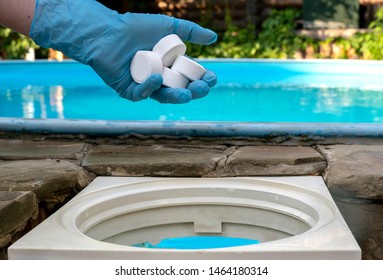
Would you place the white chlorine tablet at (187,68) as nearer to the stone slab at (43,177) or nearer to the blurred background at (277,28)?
the stone slab at (43,177)

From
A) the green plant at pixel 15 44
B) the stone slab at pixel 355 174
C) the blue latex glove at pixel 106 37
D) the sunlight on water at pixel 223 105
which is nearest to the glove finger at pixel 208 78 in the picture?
the blue latex glove at pixel 106 37

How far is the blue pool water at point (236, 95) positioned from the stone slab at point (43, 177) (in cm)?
180

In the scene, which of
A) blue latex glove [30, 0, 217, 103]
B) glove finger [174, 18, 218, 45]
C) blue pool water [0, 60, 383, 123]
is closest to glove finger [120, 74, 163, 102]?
blue latex glove [30, 0, 217, 103]

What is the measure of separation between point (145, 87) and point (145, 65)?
75 millimetres

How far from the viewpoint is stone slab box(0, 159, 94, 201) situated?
159 centimetres

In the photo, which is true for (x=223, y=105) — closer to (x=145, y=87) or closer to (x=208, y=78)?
(x=208, y=78)

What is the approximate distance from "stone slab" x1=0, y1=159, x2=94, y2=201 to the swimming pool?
0.29m

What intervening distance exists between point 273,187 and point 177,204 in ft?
0.84

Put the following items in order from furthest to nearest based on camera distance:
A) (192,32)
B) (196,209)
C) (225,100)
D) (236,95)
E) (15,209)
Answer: (236,95) → (225,100) → (192,32) → (196,209) → (15,209)

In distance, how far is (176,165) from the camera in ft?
5.82

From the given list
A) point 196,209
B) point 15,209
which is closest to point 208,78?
point 196,209

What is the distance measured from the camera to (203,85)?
1726 millimetres

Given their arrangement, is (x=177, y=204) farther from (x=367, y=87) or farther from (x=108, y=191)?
(x=367, y=87)
